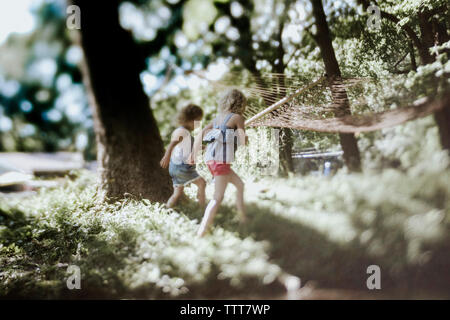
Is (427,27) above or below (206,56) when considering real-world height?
below

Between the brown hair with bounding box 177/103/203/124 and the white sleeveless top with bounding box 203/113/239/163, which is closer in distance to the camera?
the white sleeveless top with bounding box 203/113/239/163

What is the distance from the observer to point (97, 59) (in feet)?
10.4

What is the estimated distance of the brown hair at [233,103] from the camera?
99.7 inches

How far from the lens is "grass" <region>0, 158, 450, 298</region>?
6.81 ft

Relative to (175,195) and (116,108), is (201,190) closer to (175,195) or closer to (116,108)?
(175,195)

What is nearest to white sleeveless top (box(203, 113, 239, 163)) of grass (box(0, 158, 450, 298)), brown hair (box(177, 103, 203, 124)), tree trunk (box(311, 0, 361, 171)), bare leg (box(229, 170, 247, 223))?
bare leg (box(229, 170, 247, 223))

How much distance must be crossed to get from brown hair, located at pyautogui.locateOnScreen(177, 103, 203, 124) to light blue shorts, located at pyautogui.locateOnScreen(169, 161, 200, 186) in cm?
44

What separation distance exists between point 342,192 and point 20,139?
19.1 feet

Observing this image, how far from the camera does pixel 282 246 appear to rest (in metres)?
2.25

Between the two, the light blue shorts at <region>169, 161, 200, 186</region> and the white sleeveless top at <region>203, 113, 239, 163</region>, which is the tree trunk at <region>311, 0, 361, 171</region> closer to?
the white sleeveless top at <region>203, 113, 239, 163</region>

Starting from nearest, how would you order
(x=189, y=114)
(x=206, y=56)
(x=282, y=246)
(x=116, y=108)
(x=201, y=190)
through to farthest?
(x=282, y=246) → (x=201, y=190) → (x=189, y=114) → (x=116, y=108) → (x=206, y=56)

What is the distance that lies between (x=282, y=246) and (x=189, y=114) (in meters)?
1.52

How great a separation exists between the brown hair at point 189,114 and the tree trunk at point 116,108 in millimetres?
494

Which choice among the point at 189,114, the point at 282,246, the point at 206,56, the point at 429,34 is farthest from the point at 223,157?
the point at 429,34
